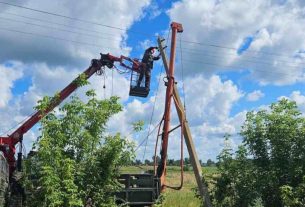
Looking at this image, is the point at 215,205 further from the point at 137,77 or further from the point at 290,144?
the point at 137,77

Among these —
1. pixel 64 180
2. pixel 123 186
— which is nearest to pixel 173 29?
pixel 123 186

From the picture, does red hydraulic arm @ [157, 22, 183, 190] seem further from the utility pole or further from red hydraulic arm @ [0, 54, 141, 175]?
red hydraulic arm @ [0, 54, 141, 175]

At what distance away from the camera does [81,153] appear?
52.0 ft

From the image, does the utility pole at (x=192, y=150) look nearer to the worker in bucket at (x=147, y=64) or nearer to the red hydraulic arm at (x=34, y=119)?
the worker in bucket at (x=147, y=64)

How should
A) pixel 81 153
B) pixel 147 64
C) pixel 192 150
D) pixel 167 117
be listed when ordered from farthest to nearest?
1. pixel 147 64
2. pixel 167 117
3. pixel 192 150
4. pixel 81 153

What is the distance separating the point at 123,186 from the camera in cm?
1709

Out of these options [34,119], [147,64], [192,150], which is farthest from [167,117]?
[34,119]

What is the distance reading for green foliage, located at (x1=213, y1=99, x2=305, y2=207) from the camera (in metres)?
16.5

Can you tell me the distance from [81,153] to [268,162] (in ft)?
20.5

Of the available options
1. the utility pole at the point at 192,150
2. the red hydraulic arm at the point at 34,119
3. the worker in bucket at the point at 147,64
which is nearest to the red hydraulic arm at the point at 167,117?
the utility pole at the point at 192,150

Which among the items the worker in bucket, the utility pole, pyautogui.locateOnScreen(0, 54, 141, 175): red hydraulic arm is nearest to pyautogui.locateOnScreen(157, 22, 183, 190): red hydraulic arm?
the utility pole

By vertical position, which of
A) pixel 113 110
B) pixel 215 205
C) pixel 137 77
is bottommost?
pixel 215 205

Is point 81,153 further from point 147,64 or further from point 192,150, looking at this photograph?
point 147,64

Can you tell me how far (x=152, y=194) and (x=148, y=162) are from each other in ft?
12.8
